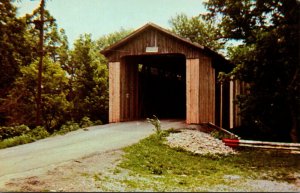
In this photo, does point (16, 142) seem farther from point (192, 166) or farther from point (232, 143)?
point (232, 143)

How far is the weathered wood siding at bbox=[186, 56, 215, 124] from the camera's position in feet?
61.9

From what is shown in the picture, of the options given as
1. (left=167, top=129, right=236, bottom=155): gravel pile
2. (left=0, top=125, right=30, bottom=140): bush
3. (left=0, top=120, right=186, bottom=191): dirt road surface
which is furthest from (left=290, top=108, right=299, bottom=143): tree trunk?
(left=0, top=125, right=30, bottom=140): bush

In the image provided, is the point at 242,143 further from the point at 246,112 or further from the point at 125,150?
the point at 125,150

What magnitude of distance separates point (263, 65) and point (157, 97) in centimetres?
1037

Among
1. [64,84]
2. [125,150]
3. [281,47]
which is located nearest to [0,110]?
[64,84]

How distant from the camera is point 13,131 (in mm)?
22125

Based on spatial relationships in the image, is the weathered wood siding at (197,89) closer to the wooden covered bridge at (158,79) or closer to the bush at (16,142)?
the wooden covered bridge at (158,79)

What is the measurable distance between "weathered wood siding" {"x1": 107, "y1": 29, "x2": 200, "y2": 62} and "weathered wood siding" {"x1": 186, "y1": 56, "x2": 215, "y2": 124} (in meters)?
0.57

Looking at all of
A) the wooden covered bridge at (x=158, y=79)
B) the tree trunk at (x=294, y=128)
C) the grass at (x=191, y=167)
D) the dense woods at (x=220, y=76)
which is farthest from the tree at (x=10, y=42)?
the tree trunk at (x=294, y=128)

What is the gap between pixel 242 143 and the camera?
16.1m

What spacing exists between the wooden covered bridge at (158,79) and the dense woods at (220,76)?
126 centimetres

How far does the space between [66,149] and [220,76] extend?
32.3 ft

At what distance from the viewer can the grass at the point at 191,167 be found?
29.3ft

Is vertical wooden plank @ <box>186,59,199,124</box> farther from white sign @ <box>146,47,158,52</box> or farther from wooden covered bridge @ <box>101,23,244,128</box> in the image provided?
white sign @ <box>146,47,158,52</box>
